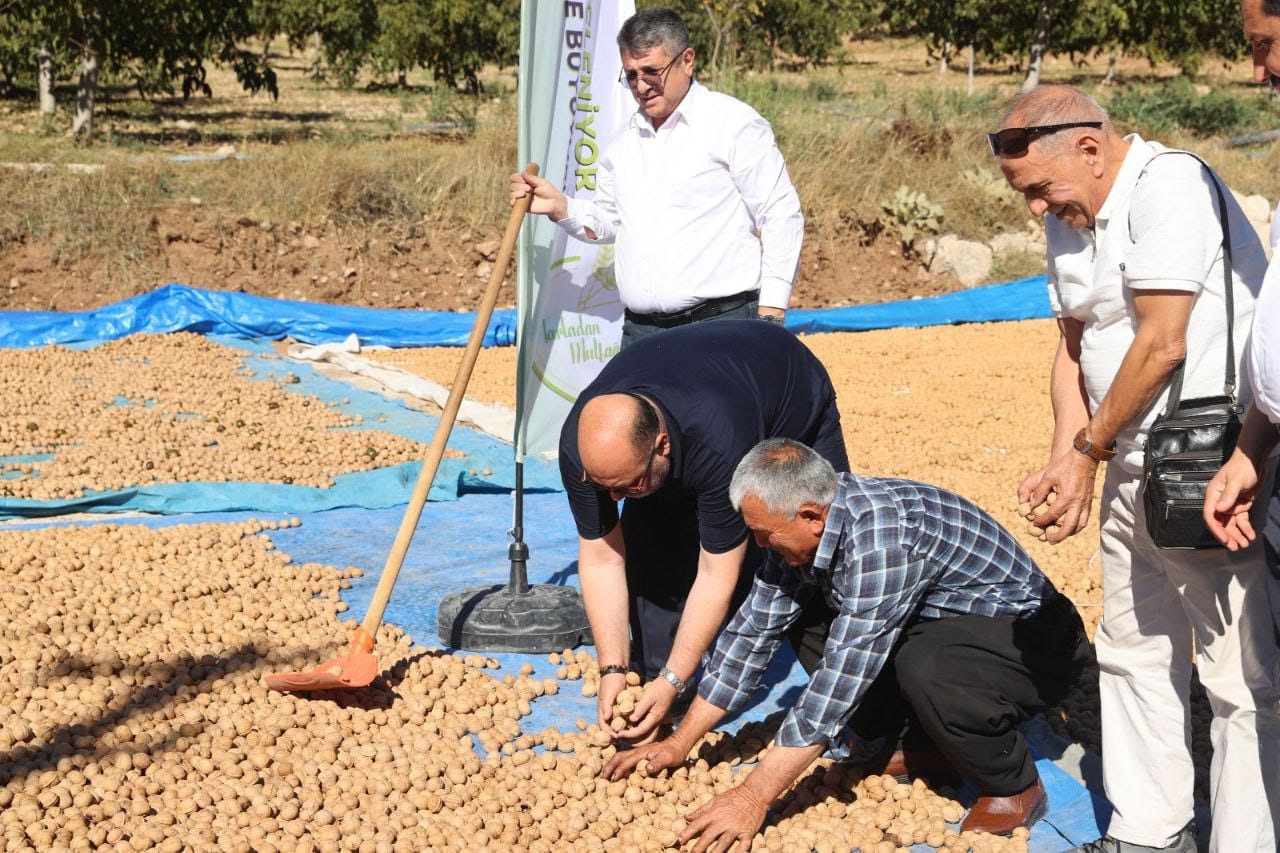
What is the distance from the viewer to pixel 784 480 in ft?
8.18

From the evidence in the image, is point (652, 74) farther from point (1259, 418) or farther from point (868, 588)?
point (1259, 418)

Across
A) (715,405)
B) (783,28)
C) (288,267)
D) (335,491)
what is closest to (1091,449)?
(715,405)

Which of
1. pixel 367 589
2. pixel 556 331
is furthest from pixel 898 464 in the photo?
pixel 367 589

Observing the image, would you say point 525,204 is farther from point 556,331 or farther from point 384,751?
point 384,751

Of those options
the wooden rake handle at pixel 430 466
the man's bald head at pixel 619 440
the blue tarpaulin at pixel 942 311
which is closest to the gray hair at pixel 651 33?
the wooden rake handle at pixel 430 466

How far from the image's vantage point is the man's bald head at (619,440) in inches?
104

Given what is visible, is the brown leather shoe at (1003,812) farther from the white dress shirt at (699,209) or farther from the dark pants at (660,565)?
the white dress shirt at (699,209)

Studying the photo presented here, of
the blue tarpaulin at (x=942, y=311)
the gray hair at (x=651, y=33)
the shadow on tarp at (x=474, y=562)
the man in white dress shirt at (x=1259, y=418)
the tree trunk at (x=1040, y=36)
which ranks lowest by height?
the shadow on tarp at (x=474, y=562)

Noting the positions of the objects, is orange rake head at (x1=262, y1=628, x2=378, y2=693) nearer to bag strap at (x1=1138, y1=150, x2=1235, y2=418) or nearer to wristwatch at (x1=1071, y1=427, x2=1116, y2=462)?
wristwatch at (x1=1071, y1=427, x2=1116, y2=462)

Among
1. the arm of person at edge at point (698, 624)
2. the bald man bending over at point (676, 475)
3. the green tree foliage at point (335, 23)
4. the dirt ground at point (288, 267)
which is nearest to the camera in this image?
the bald man bending over at point (676, 475)

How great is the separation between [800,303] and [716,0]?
21.7ft

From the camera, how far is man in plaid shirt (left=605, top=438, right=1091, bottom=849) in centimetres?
254

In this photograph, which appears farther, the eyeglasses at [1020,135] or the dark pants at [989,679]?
the dark pants at [989,679]

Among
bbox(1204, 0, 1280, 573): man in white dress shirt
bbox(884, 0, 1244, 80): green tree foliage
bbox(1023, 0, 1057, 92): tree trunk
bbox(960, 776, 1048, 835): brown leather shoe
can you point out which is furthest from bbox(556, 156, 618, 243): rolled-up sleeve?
bbox(884, 0, 1244, 80): green tree foliage
